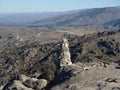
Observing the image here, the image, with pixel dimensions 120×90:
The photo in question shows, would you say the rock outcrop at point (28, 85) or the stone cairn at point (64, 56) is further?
the stone cairn at point (64, 56)

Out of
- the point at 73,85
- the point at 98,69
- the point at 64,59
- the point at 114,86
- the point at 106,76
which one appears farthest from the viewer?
the point at 64,59

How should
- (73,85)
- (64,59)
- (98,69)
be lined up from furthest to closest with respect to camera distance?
(64,59) < (98,69) < (73,85)

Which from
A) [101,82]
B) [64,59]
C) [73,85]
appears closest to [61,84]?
[73,85]

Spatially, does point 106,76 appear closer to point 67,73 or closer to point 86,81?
point 86,81

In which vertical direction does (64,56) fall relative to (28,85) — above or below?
below

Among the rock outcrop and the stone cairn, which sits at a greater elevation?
the rock outcrop

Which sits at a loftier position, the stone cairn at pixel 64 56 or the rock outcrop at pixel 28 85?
the rock outcrop at pixel 28 85

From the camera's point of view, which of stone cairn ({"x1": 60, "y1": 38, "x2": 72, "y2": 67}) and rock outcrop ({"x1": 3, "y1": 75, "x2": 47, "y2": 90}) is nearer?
rock outcrop ({"x1": 3, "y1": 75, "x2": 47, "y2": 90})

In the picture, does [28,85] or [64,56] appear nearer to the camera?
[28,85]

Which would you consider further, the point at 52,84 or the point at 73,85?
the point at 52,84
